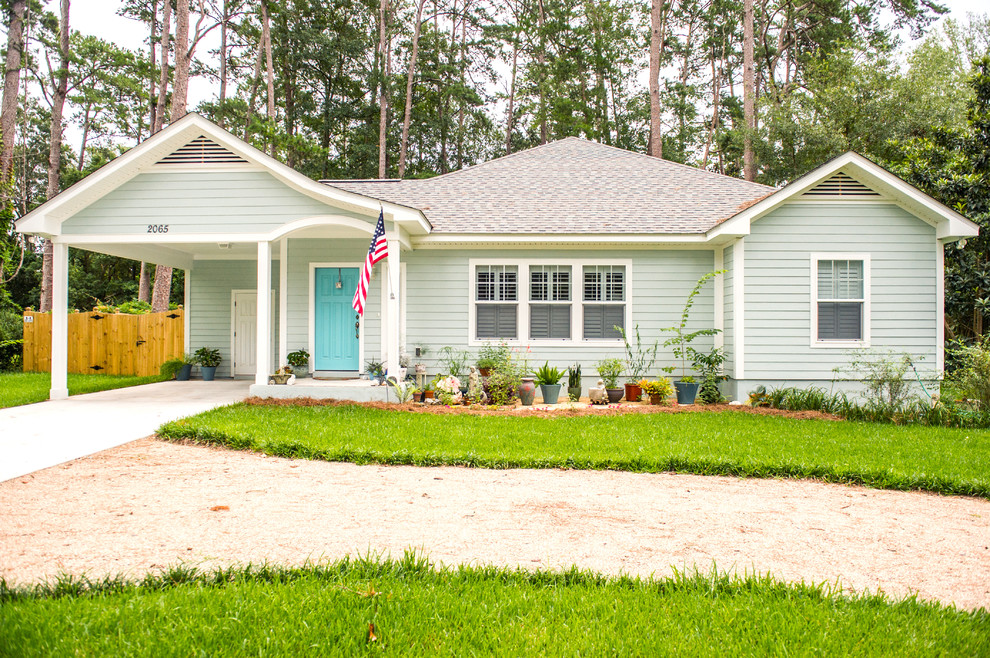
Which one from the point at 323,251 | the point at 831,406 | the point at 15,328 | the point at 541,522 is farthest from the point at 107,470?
the point at 15,328

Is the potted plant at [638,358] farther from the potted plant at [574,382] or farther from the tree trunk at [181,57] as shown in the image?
the tree trunk at [181,57]

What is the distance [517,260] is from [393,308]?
291cm

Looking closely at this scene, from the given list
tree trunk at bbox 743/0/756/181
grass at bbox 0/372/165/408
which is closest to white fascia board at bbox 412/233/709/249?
grass at bbox 0/372/165/408

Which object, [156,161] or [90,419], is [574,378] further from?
[156,161]

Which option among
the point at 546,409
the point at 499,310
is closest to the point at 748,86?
the point at 499,310

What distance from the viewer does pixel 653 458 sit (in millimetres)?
5961

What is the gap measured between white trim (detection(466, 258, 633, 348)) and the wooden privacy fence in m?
7.73

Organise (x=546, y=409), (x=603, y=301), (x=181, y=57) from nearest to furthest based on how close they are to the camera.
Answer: (x=546, y=409) < (x=603, y=301) < (x=181, y=57)

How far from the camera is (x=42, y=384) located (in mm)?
12445

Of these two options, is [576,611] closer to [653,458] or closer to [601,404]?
[653,458]

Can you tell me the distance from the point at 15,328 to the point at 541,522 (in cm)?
1980

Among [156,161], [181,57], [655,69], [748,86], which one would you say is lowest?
[156,161]

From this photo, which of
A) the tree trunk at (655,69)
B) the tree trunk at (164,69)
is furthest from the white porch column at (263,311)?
the tree trunk at (164,69)

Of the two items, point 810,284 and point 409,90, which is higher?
point 409,90
